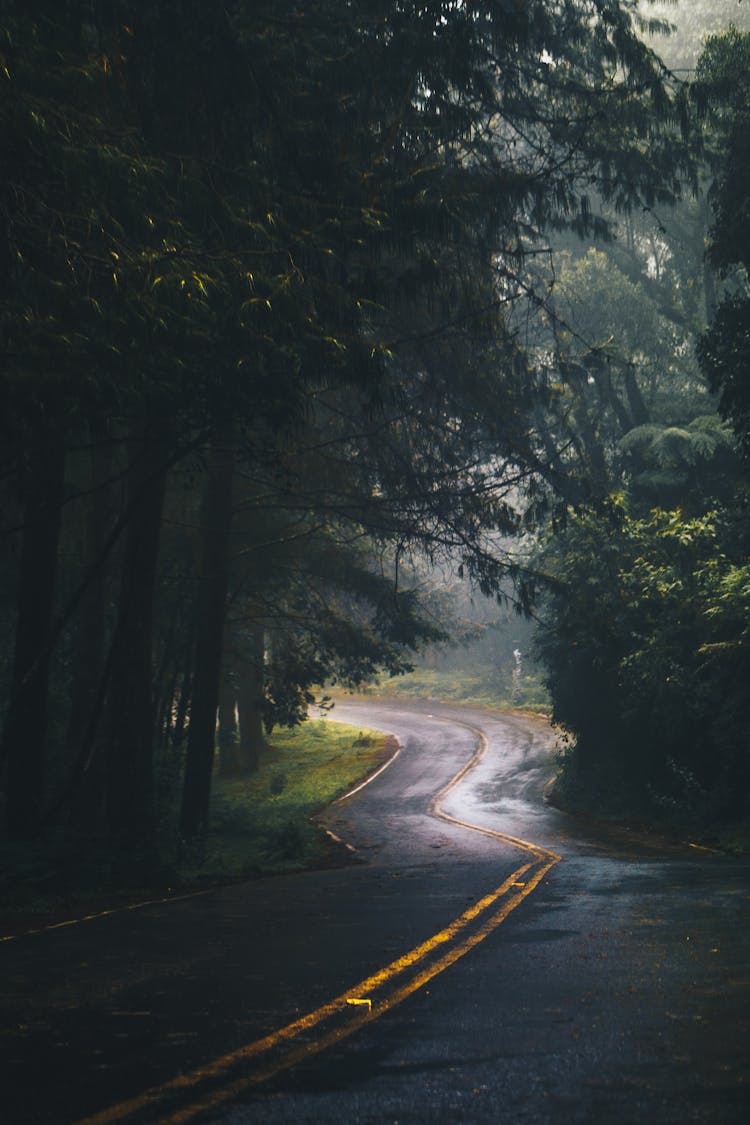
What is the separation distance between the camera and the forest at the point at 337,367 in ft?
31.5

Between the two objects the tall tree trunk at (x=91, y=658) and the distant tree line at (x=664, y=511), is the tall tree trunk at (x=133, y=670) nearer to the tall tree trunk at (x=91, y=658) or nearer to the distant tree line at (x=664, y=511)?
the tall tree trunk at (x=91, y=658)

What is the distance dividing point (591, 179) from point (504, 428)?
6799mm

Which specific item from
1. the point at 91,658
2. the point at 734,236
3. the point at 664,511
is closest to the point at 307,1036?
the point at 91,658

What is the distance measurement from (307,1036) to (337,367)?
23.0 feet

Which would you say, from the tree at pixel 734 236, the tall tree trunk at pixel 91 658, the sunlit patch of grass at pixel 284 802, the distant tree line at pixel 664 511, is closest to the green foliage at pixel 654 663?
the distant tree line at pixel 664 511

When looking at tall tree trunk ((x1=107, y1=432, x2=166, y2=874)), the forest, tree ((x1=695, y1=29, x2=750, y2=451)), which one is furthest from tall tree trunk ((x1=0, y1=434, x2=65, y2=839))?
tree ((x1=695, y1=29, x2=750, y2=451))

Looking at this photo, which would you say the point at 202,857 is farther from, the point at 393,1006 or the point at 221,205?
the point at 393,1006

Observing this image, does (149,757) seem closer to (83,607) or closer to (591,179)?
(83,607)

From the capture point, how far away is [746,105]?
1917cm

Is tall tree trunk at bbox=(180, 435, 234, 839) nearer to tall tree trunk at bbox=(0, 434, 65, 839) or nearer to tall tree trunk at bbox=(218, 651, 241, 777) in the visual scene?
tall tree trunk at bbox=(0, 434, 65, 839)

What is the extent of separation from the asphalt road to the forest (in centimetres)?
431

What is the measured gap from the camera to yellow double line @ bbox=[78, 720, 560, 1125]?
459 cm

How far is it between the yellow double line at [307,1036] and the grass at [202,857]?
4083 millimetres

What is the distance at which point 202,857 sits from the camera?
54.1ft
